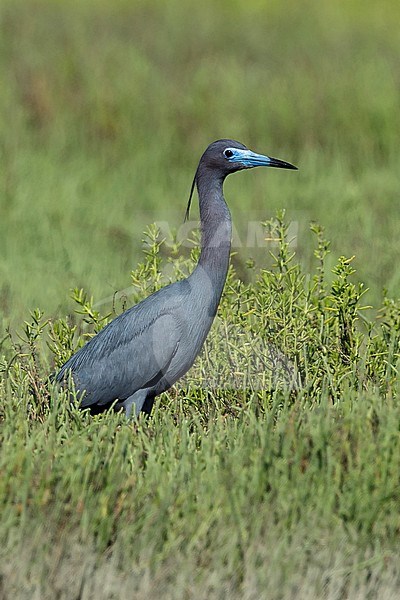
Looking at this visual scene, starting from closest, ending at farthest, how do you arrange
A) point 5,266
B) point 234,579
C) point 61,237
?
point 234,579 < point 5,266 < point 61,237

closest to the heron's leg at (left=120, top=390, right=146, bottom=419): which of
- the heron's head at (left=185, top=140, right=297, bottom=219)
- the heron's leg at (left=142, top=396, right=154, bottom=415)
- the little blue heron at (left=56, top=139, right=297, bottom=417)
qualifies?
the little blue heron at (left=56, top=139, right=297, bottom=417)

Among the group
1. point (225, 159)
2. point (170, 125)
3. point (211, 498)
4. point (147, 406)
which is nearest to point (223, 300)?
point (147, 406)

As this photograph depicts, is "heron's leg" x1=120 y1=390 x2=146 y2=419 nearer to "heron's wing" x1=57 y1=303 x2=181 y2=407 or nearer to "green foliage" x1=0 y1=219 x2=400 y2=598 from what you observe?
"heron's wing" x1=57 y1=303 x2=181 y2=407

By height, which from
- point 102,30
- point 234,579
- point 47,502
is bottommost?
point 234,579

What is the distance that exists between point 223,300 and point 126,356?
0.66 metres

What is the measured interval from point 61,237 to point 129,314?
3227 mm

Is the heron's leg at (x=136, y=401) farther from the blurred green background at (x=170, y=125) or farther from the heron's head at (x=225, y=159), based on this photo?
the blurred green background at (x=170, y=125)

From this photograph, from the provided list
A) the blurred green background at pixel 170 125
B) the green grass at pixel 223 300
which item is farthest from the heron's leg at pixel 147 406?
the blurred green background at pixel 170 125

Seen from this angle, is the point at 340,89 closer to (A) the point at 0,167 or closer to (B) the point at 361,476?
(A) the point at 0,167

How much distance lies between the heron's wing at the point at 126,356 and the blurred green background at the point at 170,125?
4.68 feet

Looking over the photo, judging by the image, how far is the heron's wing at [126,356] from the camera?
14.4ft

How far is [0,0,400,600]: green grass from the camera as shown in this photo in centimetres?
323

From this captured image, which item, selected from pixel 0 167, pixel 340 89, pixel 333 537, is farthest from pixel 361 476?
pixel 340 89

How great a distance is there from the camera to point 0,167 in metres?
8.99
